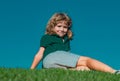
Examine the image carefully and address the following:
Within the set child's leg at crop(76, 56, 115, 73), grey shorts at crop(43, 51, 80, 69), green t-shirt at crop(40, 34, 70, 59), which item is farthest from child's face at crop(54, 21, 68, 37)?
child's leg at crop(76, 56, 115, 73)

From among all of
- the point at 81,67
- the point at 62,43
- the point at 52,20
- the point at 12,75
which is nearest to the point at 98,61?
the point at 81,67

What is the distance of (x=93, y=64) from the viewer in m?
11.6

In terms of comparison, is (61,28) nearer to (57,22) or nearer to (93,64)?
(57,22)

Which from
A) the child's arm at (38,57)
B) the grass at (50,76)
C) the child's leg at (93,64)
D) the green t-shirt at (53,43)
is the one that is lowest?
the grass at (50,76)

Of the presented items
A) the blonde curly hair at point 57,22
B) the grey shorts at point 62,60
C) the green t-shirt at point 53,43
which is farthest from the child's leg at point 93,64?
the blonde curly hair at point 57,22

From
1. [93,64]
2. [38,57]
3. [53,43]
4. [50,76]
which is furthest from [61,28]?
[50,76]

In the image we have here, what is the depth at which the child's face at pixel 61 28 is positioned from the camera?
1347 cm

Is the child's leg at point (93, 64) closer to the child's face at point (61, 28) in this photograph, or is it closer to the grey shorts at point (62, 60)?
the grey shorts at point (62, 60)

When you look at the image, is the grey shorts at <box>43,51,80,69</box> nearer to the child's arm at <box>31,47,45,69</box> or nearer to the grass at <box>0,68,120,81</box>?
the child's arm at <box>31,47,45,69</box>

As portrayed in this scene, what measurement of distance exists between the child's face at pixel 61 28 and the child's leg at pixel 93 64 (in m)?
1.70

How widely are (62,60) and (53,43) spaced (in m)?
1.11

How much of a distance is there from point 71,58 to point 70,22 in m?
1.94

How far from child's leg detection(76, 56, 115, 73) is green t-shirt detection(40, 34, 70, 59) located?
42.8 inches

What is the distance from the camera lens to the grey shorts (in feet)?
39.4
